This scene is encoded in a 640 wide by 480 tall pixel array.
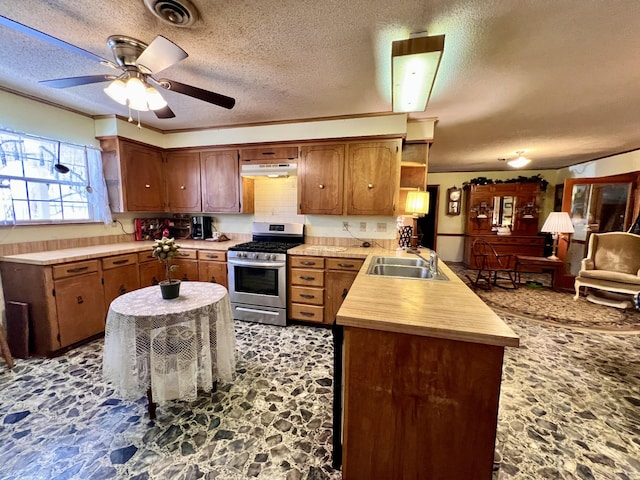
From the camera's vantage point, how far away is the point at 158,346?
1.65m

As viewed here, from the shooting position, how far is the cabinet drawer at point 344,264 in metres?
2.98

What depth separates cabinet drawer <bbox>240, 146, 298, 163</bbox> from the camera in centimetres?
338

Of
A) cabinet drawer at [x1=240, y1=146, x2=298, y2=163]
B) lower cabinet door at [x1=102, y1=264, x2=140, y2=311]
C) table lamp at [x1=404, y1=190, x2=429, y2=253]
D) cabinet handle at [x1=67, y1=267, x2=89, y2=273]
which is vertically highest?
cabinet drawer at [x1=240, y1=146, x2=298, y2=163]

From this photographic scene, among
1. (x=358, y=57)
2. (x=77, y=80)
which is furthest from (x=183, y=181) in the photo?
(x=358, y=57)

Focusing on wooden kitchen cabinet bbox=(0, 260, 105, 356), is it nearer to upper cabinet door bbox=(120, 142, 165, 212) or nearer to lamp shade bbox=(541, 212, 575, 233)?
upper cabinet door bbox=(120, 142, 165, 212)

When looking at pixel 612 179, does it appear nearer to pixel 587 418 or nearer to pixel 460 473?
pixel 587 418

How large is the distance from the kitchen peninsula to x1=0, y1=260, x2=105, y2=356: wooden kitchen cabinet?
2812 millimetres

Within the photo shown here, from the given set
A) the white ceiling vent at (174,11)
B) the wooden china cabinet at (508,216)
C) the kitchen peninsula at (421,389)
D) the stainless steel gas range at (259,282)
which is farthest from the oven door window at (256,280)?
the wooden china cabinet at (508,216)

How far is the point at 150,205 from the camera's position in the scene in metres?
3.70

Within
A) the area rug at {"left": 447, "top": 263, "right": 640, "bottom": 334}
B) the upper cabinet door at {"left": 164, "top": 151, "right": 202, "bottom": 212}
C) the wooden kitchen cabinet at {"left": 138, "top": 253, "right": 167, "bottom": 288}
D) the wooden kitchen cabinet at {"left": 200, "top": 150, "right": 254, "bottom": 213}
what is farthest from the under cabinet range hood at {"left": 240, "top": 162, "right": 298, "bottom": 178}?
the area rug at {"left": 447, "top": 263, "right": 640, "bottom": 334}

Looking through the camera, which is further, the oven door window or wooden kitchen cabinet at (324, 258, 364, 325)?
the oven door window

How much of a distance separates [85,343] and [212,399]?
182 cm

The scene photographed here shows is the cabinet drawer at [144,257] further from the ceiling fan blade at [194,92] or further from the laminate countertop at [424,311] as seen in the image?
the laminate countertop at [424,311]

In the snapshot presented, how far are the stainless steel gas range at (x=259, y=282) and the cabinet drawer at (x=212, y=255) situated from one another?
131 mm
